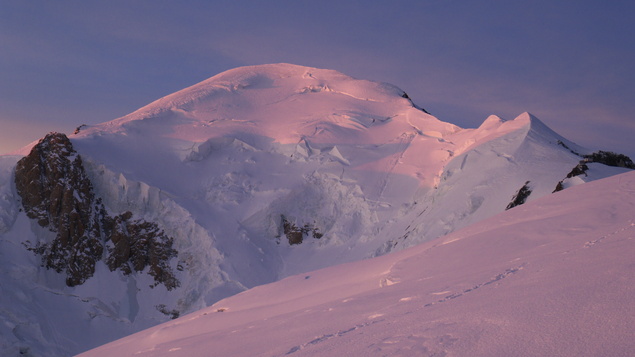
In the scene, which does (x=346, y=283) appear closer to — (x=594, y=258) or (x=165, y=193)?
(x=594, y=258)

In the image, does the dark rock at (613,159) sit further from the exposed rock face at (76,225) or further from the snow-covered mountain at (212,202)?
the exposed rock face at (76,225)

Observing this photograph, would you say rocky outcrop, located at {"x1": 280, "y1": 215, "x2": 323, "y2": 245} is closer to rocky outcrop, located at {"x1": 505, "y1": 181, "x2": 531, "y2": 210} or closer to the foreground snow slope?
rocky outcrop, located at {"x1": 505, "y1": 181, "x2": 531, "y2": 210}

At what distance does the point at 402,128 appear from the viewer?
146 feet

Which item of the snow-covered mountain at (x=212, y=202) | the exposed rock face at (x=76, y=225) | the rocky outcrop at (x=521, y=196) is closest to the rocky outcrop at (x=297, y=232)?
the snow-covered mountain at (x=212, y=202)

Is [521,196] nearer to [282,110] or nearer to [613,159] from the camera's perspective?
[613,159]

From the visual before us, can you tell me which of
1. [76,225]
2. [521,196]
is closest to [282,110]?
[76,225]

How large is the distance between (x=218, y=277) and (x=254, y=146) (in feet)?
38.1

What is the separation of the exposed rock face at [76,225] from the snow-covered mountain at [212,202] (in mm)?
91

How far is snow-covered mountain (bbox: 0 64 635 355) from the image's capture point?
105 feet

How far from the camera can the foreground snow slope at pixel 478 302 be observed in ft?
15.5

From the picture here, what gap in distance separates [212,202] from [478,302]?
111 ft

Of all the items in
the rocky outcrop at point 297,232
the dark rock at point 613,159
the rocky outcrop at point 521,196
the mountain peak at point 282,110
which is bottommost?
the rocky outcrop at point 297,232

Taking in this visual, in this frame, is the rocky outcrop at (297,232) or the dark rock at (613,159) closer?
the dark rock at (613,159)

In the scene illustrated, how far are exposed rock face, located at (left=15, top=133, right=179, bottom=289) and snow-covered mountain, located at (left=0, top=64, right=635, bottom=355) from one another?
0.30ft
